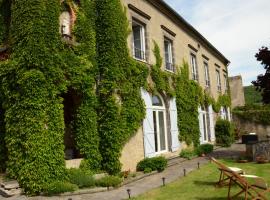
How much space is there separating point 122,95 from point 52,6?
12.2 feet

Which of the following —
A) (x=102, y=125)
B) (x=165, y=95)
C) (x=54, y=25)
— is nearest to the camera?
(x=54, y=25)

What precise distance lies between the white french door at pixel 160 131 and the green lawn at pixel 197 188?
9.41 feet

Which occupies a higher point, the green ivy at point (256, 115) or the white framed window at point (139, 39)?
the white framed window at point (139, 39)

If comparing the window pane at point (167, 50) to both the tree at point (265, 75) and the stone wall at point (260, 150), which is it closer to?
the tree at point (265, 75)

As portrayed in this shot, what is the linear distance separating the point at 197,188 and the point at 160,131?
19.3ft

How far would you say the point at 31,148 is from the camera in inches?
350

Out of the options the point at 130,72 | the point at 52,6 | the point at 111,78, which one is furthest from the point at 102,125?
the point at 52,6

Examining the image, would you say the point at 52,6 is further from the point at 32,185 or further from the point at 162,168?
the point at 162,168

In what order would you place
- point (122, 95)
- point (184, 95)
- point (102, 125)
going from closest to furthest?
1. point (102, 125)
2. point (122, 95)
3. point (184, 95)

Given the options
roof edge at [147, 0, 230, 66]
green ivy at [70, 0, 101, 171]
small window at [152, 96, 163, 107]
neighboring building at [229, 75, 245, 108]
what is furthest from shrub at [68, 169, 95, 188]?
neighboring building at [229, 75, 245, 108]

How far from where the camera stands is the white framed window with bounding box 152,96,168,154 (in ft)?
47.2

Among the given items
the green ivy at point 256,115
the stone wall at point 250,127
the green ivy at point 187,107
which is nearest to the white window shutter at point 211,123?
the green ivy at point 187,107

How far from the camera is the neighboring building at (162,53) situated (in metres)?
12.7

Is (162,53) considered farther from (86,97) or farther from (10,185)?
(10,185)
